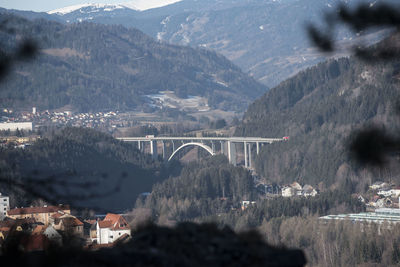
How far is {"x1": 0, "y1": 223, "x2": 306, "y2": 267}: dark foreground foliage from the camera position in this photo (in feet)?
36.8

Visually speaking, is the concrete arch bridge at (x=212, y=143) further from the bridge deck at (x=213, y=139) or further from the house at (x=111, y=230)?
the house at (x=111, y=230)

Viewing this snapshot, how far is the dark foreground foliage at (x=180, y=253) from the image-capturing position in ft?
36.8

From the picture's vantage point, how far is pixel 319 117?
132 metres

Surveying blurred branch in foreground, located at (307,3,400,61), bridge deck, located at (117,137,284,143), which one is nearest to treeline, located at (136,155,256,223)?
bridge deck, located at (117,137,284,143)

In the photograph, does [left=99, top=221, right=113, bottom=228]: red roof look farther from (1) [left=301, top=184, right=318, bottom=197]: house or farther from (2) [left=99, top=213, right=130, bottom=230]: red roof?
(1) [left=301, top=184, right=318, bottom=197]: house

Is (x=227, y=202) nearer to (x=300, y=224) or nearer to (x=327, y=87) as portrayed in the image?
(x=300, y=224)

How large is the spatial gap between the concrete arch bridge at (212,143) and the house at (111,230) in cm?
7724

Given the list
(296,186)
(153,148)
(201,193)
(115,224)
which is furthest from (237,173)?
(115,224)

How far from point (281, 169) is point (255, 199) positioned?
65.5ft

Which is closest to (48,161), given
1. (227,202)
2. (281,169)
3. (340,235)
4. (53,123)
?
(227,202)

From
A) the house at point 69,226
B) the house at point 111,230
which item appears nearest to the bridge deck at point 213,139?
the house at point 111,230

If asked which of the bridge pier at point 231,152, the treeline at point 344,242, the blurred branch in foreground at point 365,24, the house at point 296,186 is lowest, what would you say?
the treeline at point 344,242

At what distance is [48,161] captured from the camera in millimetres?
100562

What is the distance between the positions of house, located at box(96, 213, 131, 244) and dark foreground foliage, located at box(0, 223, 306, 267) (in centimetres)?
2482
